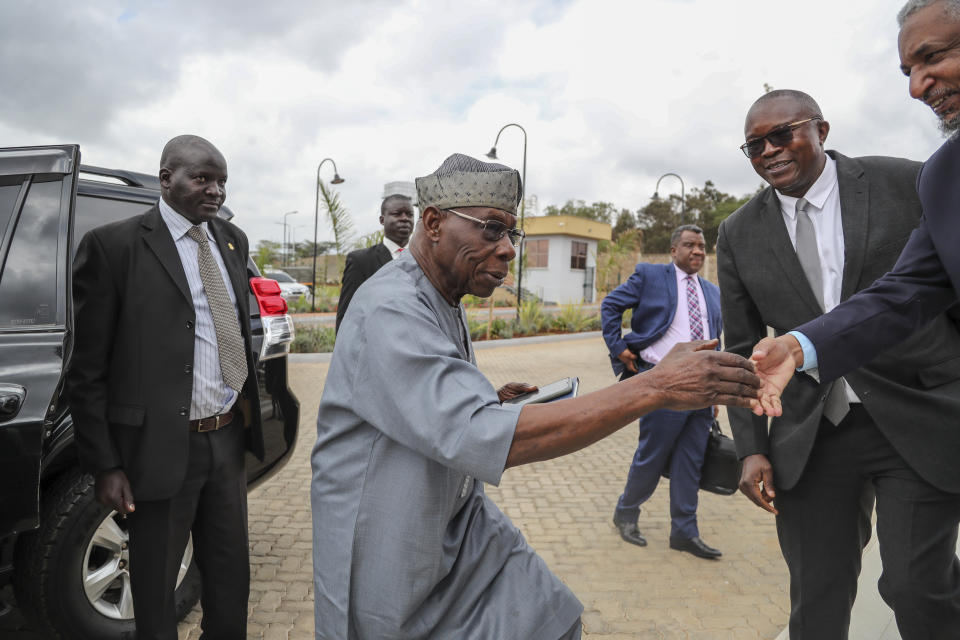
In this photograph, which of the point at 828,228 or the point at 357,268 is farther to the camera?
the point at 357,268

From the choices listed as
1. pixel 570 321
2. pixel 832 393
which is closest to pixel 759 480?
pixel 832 393

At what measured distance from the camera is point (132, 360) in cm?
254

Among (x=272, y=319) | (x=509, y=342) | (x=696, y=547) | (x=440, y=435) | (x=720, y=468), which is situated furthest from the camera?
(x=509, y=342)

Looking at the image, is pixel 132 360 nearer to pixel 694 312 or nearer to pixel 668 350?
pixel 668 350

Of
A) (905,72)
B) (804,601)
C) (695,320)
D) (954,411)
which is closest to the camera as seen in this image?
(905,72)

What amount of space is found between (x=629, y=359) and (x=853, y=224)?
2.55 metres

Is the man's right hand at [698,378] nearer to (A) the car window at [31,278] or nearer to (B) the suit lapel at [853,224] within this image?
(B) the suit lapel at [853,224]

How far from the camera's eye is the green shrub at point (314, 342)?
14336 mm

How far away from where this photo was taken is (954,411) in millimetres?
2279

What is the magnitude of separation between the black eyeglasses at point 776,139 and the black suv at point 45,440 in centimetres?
254

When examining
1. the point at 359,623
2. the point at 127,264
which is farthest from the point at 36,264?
the point at 359,623

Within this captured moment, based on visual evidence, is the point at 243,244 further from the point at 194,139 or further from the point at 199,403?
the point at 199,403

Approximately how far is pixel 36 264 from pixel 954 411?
11.2ft

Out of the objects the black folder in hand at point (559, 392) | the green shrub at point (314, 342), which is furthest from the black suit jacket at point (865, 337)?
the green shrub at point (314, 342)
